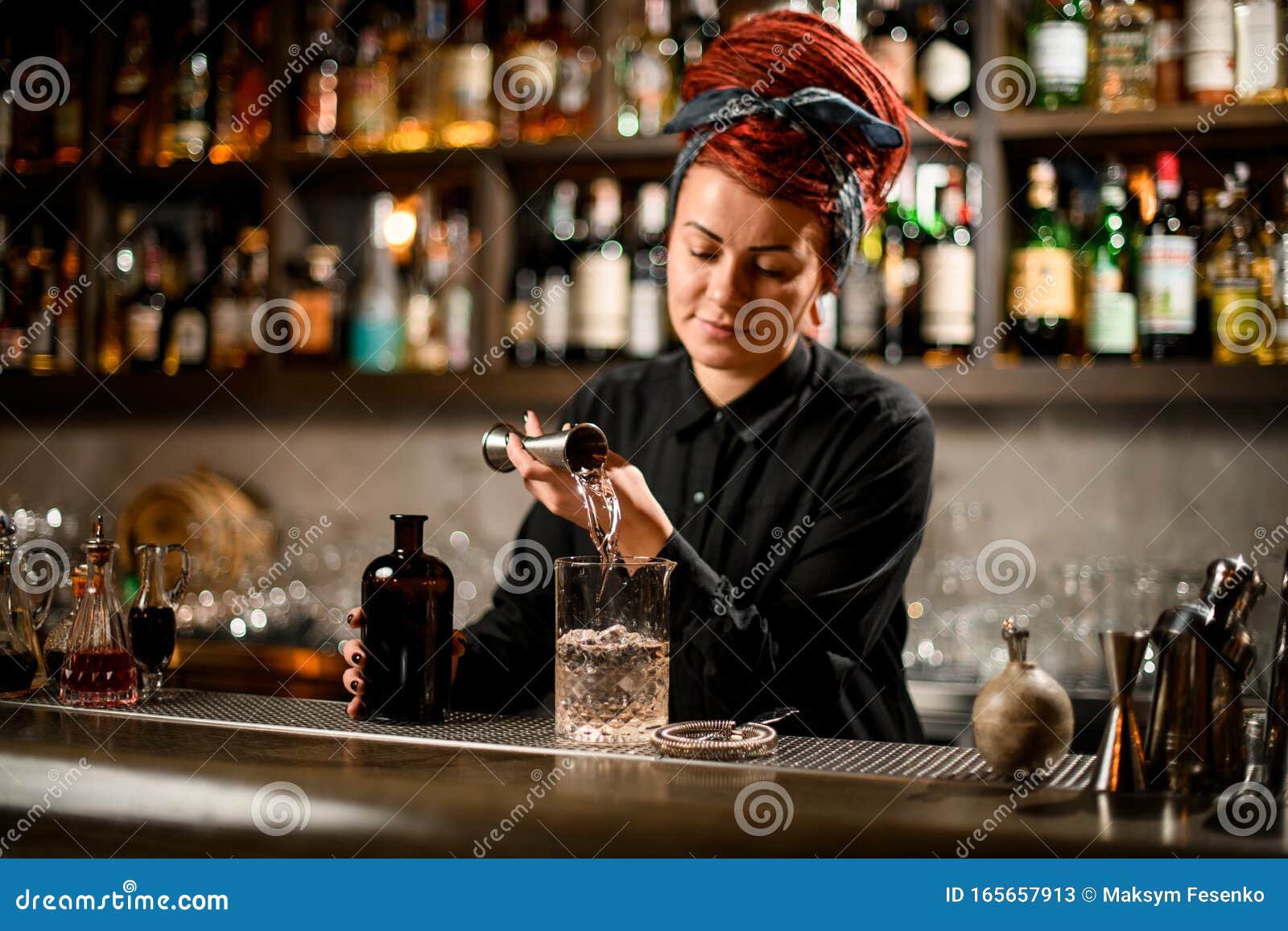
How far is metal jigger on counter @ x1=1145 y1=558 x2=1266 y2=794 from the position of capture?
1.02 metres

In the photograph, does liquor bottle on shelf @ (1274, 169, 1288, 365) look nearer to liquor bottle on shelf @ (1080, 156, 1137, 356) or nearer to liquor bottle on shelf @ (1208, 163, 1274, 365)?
liquor bottle on shelf @ (1208, 163, 1274, 365)

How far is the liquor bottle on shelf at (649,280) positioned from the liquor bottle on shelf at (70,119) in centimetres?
137

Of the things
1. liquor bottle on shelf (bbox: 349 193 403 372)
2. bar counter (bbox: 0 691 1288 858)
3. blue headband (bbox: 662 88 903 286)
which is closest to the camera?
bar counter (bbox: 0 691 1288 858)

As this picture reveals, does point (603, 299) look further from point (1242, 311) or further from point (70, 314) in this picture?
point (70, 314)

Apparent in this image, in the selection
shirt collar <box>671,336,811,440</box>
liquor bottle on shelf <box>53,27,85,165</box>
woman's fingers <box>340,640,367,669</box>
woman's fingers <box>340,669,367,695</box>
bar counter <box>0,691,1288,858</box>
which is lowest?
bar counter <box>0,691,1288,858</box>

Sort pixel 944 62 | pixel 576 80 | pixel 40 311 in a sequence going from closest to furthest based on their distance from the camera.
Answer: pixel 944 62 < pixel 576 80 < pixel 40 311

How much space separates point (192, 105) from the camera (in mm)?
2893

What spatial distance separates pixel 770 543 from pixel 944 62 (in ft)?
3.88

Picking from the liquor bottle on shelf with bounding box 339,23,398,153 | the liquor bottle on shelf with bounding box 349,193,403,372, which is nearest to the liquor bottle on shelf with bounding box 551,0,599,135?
the liquor bottle on shelf with bounding box 339,23,398,153

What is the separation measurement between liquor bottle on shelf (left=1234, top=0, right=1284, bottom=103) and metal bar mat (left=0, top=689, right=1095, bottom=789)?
1551 mm

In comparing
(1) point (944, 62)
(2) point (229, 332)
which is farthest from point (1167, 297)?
(2) point (229, 332)
